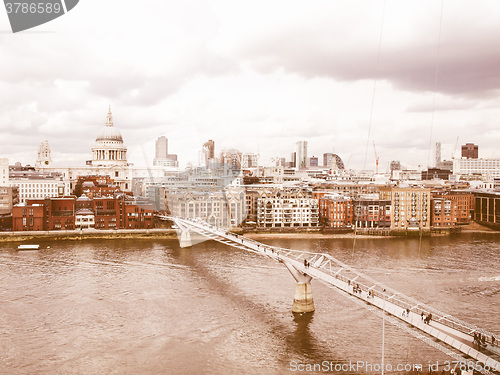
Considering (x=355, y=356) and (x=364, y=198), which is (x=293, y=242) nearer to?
(x=364, y=198)

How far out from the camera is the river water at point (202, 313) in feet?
24.0

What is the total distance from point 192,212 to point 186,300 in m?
12.3

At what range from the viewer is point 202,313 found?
30.9 ft

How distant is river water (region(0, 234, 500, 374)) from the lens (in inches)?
288

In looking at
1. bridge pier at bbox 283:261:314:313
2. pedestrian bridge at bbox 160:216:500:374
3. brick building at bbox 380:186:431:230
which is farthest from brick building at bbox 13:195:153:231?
bridge pier at bbox 283:261:314:313

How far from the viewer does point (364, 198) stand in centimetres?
2442

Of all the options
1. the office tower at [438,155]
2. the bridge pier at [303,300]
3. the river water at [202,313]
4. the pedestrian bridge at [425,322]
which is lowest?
the river water at [202,313]

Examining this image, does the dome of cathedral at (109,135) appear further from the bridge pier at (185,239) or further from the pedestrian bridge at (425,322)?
the pedestrian bridge at (425,322)

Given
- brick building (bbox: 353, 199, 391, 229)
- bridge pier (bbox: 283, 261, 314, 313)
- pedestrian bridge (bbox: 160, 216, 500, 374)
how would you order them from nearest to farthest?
1. pedestrian bridge (bbox: 160, 216, 500, 374)
2. bridge pier (bbox: 283, 261, 314, 313)
3. brick building (bbox: 353, 199, 391, 229)

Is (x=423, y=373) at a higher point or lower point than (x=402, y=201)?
lower

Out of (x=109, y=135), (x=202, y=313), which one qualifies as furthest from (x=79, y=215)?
(x=109, y=135)

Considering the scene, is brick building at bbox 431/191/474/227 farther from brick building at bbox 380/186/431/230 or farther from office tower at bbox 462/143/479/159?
office tower at bbox 462/143/479/159

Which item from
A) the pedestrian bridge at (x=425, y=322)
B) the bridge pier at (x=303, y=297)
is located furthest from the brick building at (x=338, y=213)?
the bridge pier at (x=303, y=297)

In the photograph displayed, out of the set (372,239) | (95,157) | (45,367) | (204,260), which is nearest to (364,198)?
(372,239)
